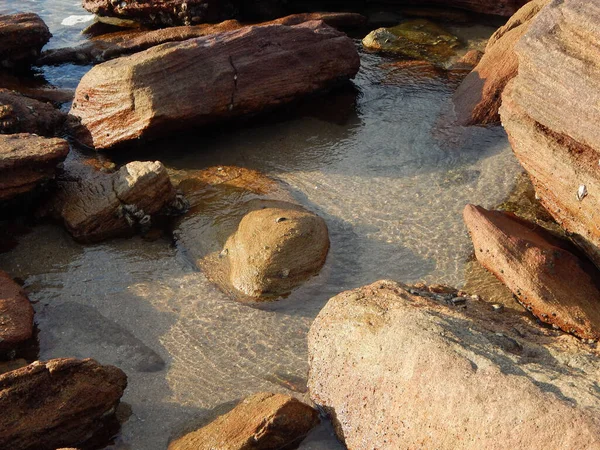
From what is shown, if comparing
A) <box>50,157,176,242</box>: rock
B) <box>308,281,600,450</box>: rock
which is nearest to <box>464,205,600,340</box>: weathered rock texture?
<box>308,281,600,450</box>: rock

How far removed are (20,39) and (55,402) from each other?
321 inches

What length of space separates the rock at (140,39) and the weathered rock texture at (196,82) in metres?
2.37

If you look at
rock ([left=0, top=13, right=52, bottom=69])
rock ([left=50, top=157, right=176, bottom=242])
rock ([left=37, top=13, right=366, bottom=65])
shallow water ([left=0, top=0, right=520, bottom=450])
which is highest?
rock ([left=0, top=13, right=52, bottom=69])

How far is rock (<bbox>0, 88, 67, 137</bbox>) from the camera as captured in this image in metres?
8.55

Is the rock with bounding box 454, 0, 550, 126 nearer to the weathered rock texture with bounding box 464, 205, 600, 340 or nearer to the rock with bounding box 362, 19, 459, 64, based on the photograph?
the rock with bounding box 362, 19, 459, 64

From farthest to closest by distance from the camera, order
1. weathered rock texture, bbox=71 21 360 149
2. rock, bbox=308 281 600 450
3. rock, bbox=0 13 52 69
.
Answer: rock, bbox=0 13 52 69 < weathered rock texture, bbox=71 21 360 149 < rock, bbox=308 281 600 450

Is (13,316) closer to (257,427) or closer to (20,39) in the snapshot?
(257,427)

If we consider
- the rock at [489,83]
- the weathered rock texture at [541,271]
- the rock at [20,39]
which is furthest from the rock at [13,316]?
the rock at [20,39]

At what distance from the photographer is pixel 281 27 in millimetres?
10000

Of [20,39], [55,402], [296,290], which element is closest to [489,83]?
[296,290]

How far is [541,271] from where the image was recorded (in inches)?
249

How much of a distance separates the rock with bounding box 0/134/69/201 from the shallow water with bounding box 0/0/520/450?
20.6 inches

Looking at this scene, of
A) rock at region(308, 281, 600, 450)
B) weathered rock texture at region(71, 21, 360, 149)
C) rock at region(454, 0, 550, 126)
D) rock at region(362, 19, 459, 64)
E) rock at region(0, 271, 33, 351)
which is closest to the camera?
rock at region(308, 281, 600, 450)

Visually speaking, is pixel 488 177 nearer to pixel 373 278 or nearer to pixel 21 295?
pixel 373 278
